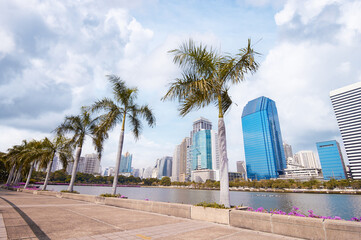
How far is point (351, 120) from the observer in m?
141

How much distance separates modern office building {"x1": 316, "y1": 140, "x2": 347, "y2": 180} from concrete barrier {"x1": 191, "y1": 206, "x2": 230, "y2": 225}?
198786 mm

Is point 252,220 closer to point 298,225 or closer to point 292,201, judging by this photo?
point 298,225

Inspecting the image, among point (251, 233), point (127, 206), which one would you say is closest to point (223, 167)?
point (251, 233)

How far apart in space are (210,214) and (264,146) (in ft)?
648

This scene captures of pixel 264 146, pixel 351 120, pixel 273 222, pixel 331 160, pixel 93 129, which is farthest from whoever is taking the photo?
pixel 264 146

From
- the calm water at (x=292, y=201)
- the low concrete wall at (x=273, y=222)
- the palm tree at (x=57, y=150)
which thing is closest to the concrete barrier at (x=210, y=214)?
the low concrete wall at (x=273, y=222)

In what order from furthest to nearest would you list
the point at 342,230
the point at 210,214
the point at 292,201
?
the point at 292,201 → the point at 210,214 → the point at 342,230

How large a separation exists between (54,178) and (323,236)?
16343 centimetres

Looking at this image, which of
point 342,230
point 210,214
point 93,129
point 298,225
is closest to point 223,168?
point 210,214

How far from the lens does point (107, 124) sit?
16000 millimetres

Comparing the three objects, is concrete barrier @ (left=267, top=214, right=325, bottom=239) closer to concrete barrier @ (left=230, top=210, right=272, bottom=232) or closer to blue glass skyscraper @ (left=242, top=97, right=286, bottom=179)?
concrete barrier @ (left=230, top=210, right=272, bottom=232)

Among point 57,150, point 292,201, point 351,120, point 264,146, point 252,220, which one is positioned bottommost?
point 292,201

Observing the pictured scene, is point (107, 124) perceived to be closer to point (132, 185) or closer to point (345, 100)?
point (132, 185)

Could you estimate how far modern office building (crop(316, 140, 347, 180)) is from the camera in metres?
154
